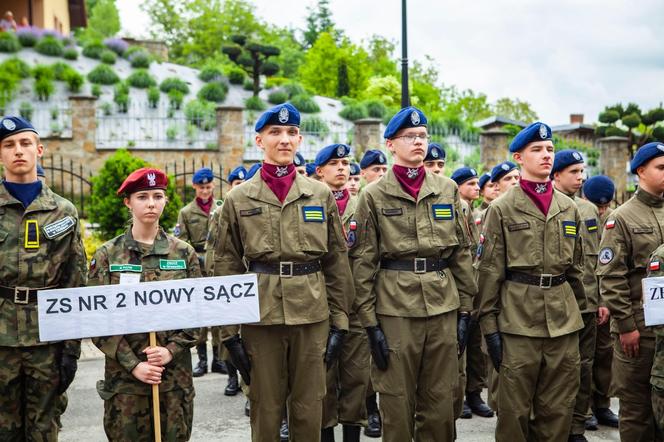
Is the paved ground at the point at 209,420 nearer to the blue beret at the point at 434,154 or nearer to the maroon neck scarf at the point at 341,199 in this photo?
the maroon neck scarf at the point at 341,199

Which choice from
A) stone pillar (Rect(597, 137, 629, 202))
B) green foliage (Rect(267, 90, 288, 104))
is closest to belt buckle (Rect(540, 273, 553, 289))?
stone pillar (Rect(597, 137, 629, 202))

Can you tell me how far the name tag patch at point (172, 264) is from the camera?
4.53m

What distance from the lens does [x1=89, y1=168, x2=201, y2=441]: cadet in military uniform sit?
4.35 meters

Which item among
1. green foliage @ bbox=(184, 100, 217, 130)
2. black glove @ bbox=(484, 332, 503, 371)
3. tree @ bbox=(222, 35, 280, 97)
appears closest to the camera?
black glove @ bbox=(484, 332, 503, 371)

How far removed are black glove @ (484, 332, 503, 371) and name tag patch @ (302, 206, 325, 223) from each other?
1.50m

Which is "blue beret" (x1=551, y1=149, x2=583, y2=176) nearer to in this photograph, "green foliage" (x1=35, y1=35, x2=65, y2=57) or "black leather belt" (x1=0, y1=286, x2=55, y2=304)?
"black leather belt" (x1=0, y1=286, x2=55, y2=304)

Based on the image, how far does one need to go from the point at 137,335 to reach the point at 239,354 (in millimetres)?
651

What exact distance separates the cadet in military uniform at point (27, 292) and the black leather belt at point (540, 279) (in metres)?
→ 3.02

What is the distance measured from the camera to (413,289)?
4824mm

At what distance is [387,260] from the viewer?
498 cm

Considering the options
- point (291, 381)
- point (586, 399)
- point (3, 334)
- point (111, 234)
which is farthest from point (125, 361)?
point (111, 234)

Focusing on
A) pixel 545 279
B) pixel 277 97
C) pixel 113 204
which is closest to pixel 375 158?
pixel 545 279

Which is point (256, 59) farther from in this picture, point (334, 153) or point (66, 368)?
point (66, 368)

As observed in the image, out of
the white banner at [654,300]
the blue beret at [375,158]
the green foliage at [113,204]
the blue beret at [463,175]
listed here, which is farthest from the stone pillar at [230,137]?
the white banner at [654,300]
